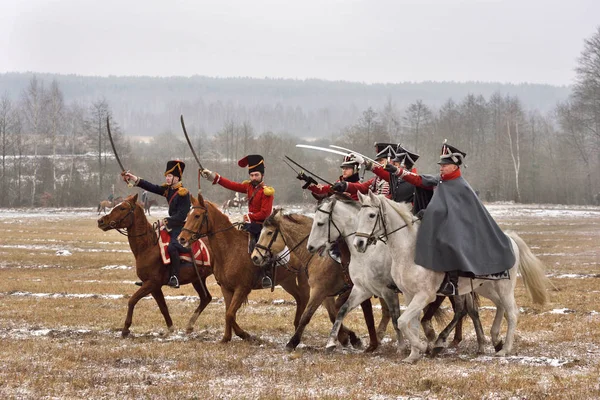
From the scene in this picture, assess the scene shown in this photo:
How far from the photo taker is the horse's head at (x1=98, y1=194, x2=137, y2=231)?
14.0 m

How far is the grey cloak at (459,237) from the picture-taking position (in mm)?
10883

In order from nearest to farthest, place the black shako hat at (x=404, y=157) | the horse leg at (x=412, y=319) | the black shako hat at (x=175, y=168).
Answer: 1. the horse leg at (x=412, y=319)
2. the black shako hat at (x=404, y=157)
3. the black shako hat at (x=175, y=168)

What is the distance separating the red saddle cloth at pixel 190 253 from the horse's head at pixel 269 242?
247cm

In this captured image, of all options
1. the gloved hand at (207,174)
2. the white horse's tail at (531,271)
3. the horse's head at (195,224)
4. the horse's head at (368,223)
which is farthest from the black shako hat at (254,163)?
the white horse's tail at (531,271)

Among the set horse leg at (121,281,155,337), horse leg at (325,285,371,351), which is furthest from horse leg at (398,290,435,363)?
horse leg at (121,281,155,337)

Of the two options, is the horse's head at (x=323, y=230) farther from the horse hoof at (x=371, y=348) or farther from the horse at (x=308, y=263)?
the horse hoof at (x=371, y=348)

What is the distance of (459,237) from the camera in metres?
11.0

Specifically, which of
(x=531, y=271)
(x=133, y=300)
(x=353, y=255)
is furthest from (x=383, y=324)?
(x=133, y=300)

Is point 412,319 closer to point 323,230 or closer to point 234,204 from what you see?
point 323,230

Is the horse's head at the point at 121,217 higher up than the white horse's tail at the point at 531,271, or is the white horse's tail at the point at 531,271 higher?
the horse's head at the point at 121,217

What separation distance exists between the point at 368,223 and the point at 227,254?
3.34 m

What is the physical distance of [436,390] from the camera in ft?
29.1

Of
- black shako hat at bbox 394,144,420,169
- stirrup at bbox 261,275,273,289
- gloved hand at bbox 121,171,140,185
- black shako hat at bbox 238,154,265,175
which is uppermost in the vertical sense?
black shako hat at bbox 394,144,420,169

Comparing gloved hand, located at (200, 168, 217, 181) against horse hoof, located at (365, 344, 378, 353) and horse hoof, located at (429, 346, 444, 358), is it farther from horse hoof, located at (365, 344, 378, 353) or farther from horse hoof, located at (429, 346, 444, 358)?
horse hoof, located at (429, 346, 444, 358)
